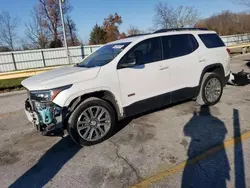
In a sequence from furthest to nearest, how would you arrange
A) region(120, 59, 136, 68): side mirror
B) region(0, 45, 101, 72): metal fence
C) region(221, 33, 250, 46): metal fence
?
region(221, 33, 250, 46): metal fence → region(0, 45, 101, 72): metal fence → region(120, 59, 136, 68): side mirror

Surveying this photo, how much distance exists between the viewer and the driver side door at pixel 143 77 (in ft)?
12.4

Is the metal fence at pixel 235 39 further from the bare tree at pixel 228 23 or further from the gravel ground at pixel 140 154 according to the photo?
the gravel ground at pixel 140 154

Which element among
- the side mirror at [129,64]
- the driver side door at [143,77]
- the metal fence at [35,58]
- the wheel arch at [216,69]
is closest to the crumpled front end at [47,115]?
the driver side door at [143,77]

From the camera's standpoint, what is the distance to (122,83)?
374 cm

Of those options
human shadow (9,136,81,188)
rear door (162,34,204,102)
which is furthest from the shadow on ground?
human shadow (9,136,81,188)

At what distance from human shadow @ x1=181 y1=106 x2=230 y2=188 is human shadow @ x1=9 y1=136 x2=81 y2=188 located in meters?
1.82

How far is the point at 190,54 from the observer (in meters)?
4.61

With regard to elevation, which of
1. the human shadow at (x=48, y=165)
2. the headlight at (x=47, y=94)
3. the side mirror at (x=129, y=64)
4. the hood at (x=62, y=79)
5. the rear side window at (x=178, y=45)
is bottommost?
the human shadow at (x=48, y=165)

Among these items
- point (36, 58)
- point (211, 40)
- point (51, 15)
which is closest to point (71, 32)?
point (51, 15)

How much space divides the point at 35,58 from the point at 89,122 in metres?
21.6

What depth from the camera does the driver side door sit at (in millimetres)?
3787

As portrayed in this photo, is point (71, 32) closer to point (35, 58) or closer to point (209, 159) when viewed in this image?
point (35, 58)

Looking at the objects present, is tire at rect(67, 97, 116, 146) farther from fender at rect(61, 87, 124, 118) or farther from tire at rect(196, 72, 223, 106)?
tire at rect(196, 72, 223, 106)

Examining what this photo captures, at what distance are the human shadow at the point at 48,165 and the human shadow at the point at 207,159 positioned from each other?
1818 mm
